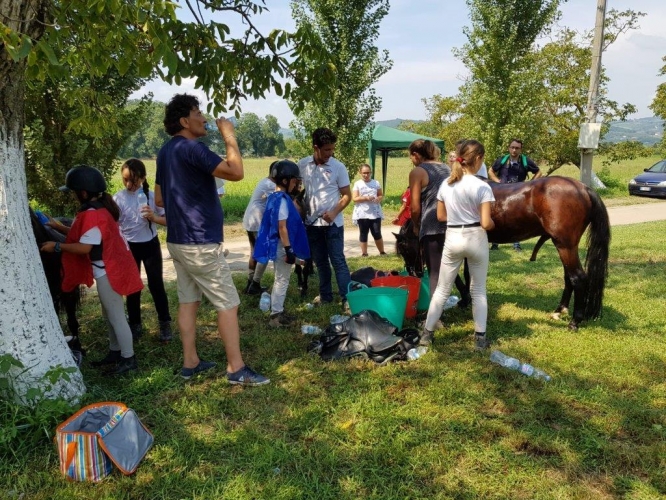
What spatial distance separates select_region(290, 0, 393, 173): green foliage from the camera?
12.9m

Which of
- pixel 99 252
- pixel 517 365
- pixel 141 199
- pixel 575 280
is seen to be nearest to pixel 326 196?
pixel 141 199

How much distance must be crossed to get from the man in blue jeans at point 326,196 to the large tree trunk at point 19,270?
2626 millimetres

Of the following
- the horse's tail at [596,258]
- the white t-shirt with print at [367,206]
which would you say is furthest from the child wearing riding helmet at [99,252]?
the white t-shirt with print at [367,206]

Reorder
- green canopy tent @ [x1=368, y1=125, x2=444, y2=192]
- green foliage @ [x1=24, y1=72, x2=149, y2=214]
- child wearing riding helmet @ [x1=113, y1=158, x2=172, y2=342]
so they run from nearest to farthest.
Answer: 1. child wearing riding helmet @ [x1=113, y1=158, x2=172, y2=342]
2. green foliage @ [x1=24, y1=72, x2=149, y2=214]
3. green canopy tent @ [x1=368, y1=125, x2=444, y2=192]

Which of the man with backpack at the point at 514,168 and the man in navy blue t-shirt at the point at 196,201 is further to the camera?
the man with backpack at the point at 514,168

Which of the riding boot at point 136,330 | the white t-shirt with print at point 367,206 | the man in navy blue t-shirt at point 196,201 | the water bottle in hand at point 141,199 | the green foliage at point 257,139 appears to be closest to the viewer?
the man in navy blue t-shirt at point 196,201

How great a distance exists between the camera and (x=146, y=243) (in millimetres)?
4543

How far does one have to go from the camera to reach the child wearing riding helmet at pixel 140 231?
4.43m

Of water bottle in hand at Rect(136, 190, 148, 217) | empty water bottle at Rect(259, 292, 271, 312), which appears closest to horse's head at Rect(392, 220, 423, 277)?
empty water bottle at Rect(259, 292, 271, 312)

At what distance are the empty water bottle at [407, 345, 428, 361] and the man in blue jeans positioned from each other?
4.46ft

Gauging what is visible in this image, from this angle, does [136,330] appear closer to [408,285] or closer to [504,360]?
[408,285]

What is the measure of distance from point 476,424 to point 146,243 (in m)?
3.20

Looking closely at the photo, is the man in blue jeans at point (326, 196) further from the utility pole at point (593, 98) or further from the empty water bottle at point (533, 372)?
the utility pole at point (593, 98)

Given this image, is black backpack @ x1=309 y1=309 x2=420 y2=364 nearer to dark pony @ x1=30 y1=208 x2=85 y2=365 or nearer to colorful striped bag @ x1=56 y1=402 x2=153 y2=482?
colorful striped bag @ x1=56 y1=402 x2=153 y2=482
